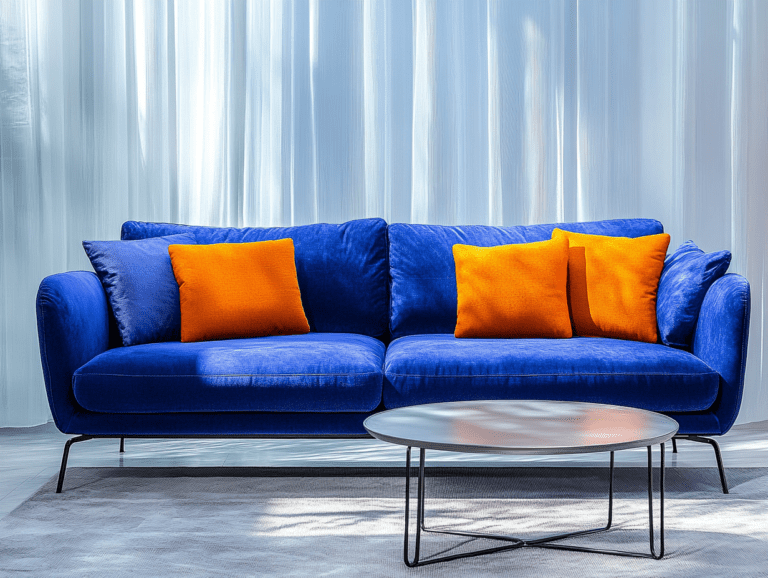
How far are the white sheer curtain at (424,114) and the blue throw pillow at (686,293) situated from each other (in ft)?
3.83

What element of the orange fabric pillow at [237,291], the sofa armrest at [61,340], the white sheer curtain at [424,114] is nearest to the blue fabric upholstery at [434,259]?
the orange fabric pillow at [237,291]

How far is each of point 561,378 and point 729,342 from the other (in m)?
0.49

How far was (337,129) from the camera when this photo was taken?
12.1 ft

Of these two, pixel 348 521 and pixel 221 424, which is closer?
pixel 348 521

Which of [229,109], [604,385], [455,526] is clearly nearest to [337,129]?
[229,109]

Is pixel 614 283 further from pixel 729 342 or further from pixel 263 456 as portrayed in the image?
pixel 263 456

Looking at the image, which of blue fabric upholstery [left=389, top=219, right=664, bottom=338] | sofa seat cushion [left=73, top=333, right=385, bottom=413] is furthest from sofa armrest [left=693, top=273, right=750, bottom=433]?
sofa seat cushion [left=73, top=333, right=385, bottom=413]

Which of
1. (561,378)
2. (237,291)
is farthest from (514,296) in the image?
(237,291)

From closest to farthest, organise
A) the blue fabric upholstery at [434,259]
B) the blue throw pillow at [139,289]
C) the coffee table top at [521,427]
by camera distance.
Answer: the coffee table top at [521,427] < the blue throw pillow at [139,289] < the blue fabric upholstery at [434,259]

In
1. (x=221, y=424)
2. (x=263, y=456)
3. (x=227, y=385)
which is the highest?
(x=227, y=385)

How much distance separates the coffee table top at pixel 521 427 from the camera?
1.49 meters

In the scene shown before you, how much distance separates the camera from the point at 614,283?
2.68 m

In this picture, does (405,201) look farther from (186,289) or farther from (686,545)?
(686,545)

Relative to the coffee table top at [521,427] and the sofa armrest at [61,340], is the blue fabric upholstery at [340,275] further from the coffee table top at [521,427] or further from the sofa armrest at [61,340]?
the coffee table top at [521,427]
